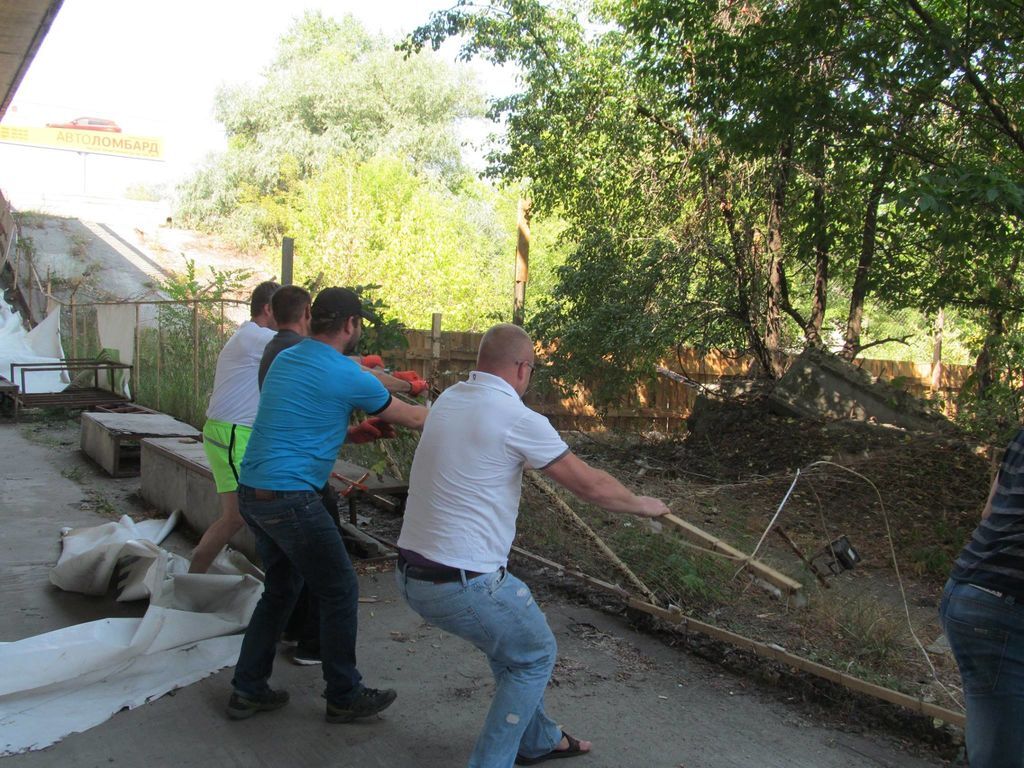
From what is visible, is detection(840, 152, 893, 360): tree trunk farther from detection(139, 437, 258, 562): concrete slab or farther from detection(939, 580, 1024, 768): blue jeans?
detection(139, 437, 258, 562): concrete slab

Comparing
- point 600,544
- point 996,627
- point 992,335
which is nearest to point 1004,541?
point 996,627

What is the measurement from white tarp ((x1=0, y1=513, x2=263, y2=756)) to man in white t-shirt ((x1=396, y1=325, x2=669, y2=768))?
1.87 metres

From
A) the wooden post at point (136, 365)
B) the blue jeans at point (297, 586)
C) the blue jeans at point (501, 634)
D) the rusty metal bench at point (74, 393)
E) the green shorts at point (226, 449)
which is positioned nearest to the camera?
the blue jeans at point (501, 634)

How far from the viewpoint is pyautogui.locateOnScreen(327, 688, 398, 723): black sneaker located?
3.77m

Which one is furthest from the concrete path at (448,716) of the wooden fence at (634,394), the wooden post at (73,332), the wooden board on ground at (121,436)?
the wooden post at (73,332)

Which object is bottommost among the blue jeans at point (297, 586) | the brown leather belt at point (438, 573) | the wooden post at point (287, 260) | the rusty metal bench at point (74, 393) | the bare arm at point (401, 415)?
the rusty metal bench at point (74, 393)

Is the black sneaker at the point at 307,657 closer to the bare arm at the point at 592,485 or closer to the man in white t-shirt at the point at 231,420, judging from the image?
the man in white t-shirt at the point at 231,420

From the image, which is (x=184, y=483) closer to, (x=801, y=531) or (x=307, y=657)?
(x=307, y=657)

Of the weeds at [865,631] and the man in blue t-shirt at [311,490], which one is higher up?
the man in blue t-shirt at [311,490]

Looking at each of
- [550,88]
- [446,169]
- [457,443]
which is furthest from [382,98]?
[457,443]

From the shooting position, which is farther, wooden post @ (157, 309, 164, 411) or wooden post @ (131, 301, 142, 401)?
wooden post @ (131, 301, 142, 401)

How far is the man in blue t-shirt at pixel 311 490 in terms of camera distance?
12.0ft

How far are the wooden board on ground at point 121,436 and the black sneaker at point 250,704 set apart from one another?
5.27 metres

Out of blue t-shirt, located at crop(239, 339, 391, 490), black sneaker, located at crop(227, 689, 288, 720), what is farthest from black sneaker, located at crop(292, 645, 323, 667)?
blue t-shirt, located at crop(239, 339, 391, 490)
